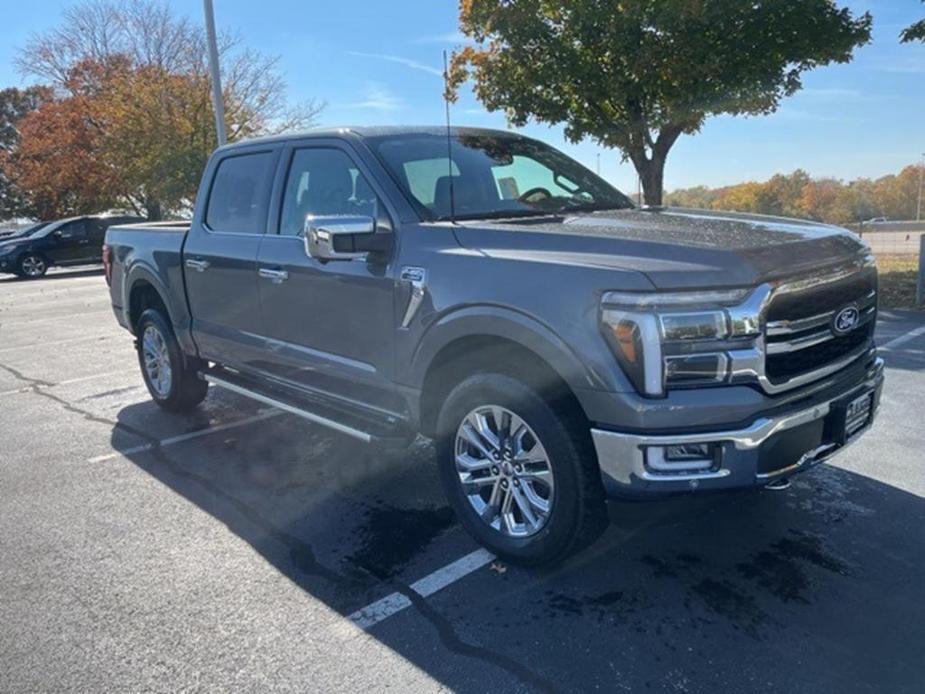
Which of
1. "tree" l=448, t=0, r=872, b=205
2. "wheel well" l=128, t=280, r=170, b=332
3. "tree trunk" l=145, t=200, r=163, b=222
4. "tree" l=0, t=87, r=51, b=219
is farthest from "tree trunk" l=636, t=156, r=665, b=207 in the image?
"tree" l=0, t=87, r=51, b=219

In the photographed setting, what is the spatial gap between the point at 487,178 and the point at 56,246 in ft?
70.4

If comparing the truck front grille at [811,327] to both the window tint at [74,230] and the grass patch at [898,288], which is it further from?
the window tint at [74,230]

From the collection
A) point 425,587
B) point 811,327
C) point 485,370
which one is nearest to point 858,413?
point 811,327

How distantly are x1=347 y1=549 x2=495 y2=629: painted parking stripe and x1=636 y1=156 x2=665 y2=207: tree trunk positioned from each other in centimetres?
1202

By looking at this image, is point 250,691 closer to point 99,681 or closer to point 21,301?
point 99,681

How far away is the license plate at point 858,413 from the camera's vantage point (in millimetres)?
3047

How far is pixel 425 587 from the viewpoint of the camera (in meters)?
3.14

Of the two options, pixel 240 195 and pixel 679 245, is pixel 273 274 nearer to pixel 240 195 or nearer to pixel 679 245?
pixel 240 195

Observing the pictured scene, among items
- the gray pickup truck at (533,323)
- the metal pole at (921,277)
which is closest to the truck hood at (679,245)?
the gray pickup truck at (533,323)

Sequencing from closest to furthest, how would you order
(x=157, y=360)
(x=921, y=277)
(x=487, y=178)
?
(x=487, y=178)
(x=157, y=360)
(x=921, y=277)

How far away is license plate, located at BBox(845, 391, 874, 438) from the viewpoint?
3047 millimetres

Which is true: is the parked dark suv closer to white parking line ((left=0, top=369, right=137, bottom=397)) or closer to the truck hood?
white parking line ((left=0, top=369, right=137, bottom=397))

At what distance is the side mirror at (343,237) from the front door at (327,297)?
0.12 metres

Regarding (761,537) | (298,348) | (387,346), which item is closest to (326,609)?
(387,346)
